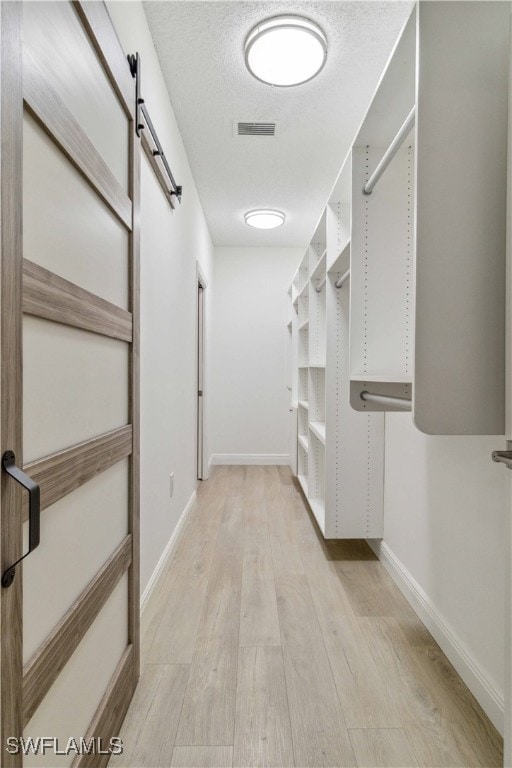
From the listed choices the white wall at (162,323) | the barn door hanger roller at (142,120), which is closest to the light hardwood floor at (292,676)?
the white wall at (162,323)

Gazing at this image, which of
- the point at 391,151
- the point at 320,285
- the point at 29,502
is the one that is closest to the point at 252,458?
the point at 320,285

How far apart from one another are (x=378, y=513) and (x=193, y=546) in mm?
1163

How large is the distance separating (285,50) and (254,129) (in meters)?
0.81

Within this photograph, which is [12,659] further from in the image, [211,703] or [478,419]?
[478,419]

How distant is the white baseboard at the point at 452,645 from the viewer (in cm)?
134

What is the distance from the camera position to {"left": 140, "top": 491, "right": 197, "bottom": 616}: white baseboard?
1.95 m

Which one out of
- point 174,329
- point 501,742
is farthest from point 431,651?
point 174,329

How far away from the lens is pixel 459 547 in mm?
1604

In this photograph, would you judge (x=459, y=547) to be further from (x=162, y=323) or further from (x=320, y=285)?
(x=320, y=285)

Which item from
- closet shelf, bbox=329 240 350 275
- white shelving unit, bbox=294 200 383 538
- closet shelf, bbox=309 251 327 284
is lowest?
white shelving unit, bbox=294 200 383 538

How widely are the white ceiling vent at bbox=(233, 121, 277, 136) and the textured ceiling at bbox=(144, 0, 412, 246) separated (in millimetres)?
41

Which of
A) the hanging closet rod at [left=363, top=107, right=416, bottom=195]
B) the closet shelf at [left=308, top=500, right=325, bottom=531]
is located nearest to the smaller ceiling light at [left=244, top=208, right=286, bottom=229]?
the hanging closet rod at [left=363, top=107, right=416, bottom=195]

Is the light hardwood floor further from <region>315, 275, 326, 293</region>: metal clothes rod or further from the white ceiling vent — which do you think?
the white ceiling vent

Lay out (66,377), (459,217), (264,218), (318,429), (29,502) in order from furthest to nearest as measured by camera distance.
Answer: (264,218)
(318,429)
(459,217)
(66,377)
(29,502)
